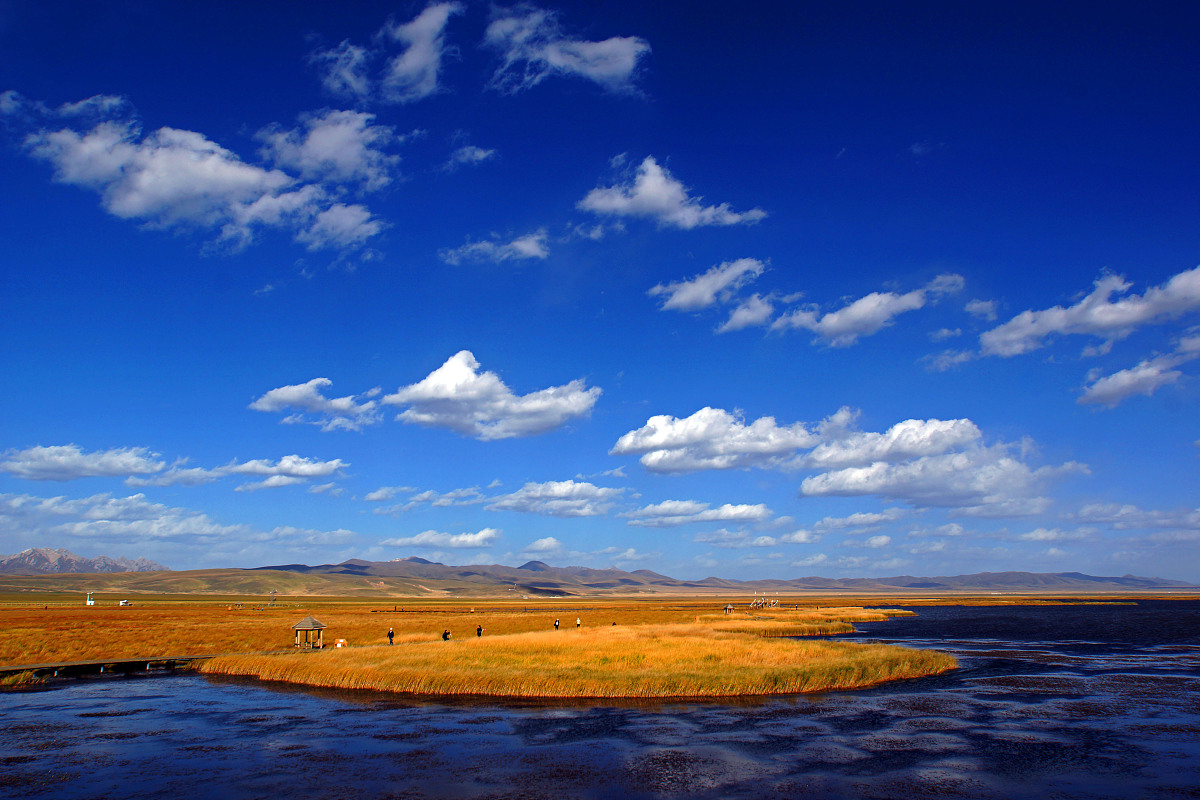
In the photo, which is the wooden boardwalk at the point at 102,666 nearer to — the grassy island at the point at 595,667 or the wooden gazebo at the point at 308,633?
the grassy island at the point at 595,667

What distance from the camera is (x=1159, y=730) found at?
29.5 metres

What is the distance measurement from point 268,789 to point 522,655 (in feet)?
93.0

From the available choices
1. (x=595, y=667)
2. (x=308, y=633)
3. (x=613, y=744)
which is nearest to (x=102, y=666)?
(x=308, y=633)

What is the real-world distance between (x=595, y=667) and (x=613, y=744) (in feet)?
55.4

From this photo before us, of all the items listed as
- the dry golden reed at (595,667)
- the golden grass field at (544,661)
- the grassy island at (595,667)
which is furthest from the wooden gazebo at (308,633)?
the dry golden reed at (595,667)

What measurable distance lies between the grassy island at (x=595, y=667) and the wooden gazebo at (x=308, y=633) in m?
2.92

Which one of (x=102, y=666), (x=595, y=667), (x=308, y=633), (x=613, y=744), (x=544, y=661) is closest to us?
(x=613, y=744)

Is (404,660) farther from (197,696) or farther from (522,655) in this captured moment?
(197,696)

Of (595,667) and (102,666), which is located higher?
(595,667)

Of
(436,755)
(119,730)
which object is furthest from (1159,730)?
(119,730)

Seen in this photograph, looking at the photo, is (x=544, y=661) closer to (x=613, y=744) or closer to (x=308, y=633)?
(x=613, y=744)

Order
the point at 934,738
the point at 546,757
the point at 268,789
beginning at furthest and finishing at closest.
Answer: the point at 934,738 → the point at 546,757 → the point at 268,789

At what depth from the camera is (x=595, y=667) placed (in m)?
44.1

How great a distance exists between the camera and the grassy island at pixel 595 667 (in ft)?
130
